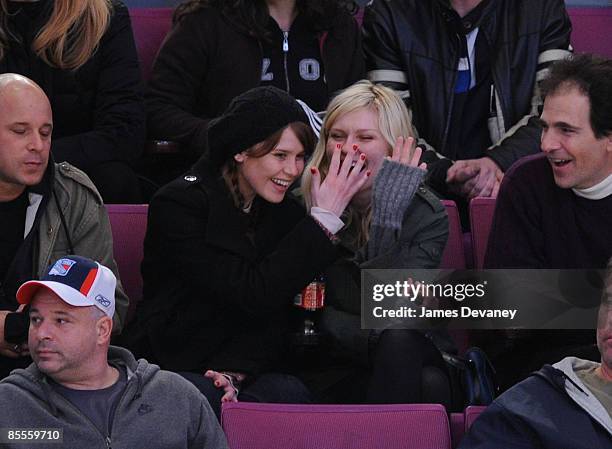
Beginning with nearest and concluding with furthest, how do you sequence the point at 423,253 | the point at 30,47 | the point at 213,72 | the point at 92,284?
the point at 92,284 → the point at 423,253 → the point at 30,47 → the point at 213,72

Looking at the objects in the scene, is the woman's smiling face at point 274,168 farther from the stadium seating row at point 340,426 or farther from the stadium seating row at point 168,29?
the stadium seating row at point 168,29

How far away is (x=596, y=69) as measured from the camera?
301 centimetres

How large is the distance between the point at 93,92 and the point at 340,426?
4.38 feet

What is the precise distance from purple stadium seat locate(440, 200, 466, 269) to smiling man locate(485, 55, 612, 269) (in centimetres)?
30

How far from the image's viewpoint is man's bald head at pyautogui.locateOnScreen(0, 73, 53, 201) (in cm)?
282

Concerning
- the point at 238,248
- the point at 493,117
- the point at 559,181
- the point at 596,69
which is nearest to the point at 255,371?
the point at 238,248

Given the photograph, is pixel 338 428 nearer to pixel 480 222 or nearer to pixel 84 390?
pixel 84 390

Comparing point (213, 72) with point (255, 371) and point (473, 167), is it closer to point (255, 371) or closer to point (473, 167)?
point (473, 167)

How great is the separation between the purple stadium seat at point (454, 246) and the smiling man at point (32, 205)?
87 cm

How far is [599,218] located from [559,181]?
0.12 m

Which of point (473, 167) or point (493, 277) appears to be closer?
point (493, 277)

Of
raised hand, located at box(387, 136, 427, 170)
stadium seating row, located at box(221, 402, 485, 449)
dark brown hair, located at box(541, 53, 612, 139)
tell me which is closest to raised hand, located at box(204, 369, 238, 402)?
stadium seating row, located at box(221, 402, 485, 449)

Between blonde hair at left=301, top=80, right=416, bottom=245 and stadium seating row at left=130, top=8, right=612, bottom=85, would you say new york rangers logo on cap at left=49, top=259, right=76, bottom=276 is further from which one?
stadium seating row at left=130, top=8, right=612, bottom=85

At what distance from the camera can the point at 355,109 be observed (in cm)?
318
